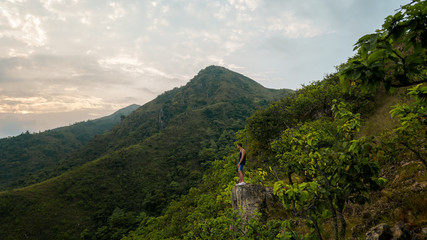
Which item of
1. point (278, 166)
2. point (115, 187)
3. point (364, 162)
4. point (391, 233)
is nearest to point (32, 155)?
point (115, 187)

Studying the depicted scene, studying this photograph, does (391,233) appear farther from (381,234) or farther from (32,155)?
(32,155)

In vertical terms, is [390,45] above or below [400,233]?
above

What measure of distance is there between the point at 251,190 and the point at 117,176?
8671 centimetres

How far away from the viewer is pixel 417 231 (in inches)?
151

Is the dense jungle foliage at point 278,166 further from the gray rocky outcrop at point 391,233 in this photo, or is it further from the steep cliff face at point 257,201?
the steep cliff face at point 257,201

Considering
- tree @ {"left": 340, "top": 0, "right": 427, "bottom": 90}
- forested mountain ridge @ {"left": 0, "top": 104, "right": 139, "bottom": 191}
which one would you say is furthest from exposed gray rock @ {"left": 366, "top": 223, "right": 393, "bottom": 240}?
forested mountain ridge @ {"left": 0, "top": 104, "right": 139, "bottom": 191}

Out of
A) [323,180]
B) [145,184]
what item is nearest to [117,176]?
[145,184]

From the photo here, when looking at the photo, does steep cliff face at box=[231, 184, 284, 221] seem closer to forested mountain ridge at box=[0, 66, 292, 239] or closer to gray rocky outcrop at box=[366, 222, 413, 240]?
gray rocky outcrop at box=[366, 222, 413, 240]

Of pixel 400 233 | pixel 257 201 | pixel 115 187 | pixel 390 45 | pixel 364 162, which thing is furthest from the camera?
pixel 115 187

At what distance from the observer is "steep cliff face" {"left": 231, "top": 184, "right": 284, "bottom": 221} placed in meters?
8.73

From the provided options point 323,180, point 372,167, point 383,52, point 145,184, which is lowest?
point 145,184

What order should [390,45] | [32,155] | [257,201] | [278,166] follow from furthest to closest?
[32,155] < [278,166] < [257,201] < [390,45]

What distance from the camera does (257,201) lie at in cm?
891

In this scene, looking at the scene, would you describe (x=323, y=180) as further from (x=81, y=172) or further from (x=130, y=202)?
(x=81, y=172)
